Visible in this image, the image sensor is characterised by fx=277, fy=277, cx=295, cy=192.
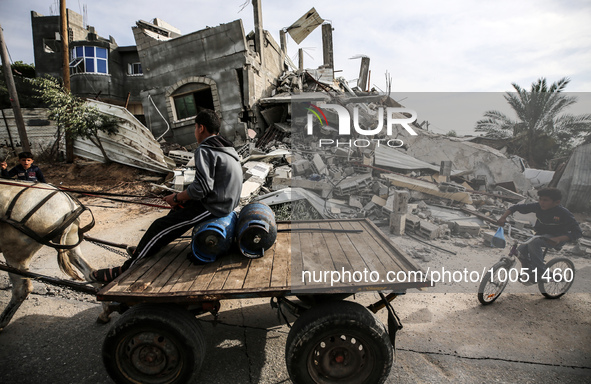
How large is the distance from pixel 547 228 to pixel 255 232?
14.4ft

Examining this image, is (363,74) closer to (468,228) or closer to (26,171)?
(468,228)

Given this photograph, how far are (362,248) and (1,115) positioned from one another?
1767cm

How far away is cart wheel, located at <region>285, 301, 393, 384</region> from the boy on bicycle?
3.15 meters

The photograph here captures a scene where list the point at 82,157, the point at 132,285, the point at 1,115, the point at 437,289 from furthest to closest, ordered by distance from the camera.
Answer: the point at 1,115 → the point at 82,157 → the point at 437,289 → the point at 132,285

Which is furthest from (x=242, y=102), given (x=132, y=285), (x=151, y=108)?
(x=132, y=285)

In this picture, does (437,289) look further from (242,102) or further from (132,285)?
(242,102)

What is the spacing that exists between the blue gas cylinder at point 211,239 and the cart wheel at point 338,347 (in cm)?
98

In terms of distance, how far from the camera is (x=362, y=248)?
9.75 feet

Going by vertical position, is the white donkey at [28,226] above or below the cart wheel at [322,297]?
above

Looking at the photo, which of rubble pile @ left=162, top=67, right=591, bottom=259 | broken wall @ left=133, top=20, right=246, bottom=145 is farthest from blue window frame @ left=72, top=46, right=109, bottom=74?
rubble pile @ left=162, top=67, right=591, bottom=259

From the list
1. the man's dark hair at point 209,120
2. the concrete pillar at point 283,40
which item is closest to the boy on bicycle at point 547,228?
the man's dark hair at point 209,120

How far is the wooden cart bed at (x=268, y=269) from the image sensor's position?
2133 millimetres

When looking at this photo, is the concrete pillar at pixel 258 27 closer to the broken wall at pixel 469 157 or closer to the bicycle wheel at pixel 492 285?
the broken wall at pixel 469 157

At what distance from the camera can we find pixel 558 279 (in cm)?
422
